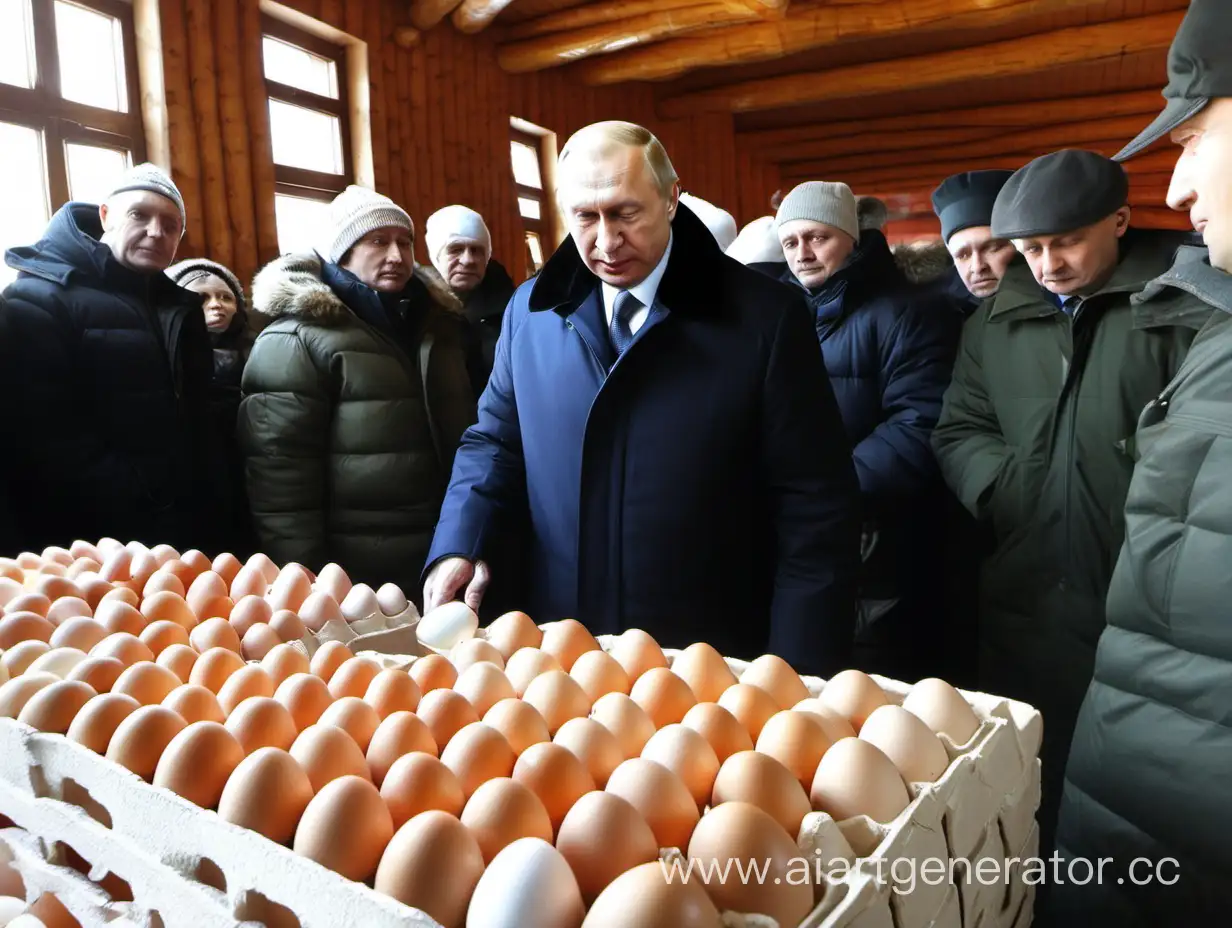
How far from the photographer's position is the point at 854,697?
3.70 feet

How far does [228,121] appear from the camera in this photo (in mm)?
4883

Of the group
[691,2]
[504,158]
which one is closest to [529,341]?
[691,2]

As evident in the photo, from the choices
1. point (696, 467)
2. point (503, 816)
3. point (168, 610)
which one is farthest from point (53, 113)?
point (503, 816)

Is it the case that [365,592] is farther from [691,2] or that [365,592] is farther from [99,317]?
[691,2]

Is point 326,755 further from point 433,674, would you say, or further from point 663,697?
point 663,697

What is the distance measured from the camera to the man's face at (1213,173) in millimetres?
1288

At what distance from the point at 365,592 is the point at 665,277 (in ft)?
2.74

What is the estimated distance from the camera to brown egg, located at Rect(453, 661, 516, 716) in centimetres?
116

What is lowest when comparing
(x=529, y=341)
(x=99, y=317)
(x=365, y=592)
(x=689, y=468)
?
(x=365, y=592)

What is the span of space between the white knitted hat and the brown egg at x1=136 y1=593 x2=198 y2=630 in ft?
6.01

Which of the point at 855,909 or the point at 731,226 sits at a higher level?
the point at 731,226

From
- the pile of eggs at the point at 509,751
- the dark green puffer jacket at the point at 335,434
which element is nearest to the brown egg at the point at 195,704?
the pile of eggs at the point at 509,751

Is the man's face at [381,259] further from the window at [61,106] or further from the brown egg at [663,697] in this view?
the brown egg at [663,697]

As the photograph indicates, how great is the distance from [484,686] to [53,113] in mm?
4235
